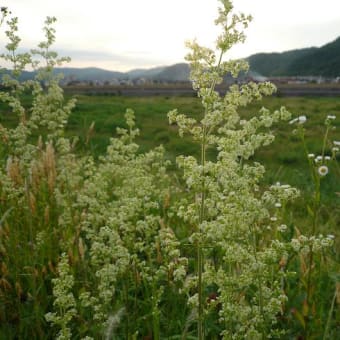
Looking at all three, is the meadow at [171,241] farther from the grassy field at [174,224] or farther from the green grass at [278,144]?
the green grass at [278,144]

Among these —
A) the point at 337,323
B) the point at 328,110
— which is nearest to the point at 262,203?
the point at 337,323

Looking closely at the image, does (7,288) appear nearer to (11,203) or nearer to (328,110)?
(11,203)

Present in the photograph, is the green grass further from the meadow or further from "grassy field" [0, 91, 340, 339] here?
the meadow

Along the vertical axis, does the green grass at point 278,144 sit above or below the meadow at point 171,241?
below

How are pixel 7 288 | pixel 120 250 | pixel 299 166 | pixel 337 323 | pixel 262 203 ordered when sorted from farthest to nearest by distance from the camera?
pixel 299 166 → pixel 7 288 → pixel 337 323 → pixel 120 250 → pixel 262 203

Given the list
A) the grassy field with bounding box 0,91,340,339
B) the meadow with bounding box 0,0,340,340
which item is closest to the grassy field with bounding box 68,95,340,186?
the grassy field with bounding box 0,91,340,339

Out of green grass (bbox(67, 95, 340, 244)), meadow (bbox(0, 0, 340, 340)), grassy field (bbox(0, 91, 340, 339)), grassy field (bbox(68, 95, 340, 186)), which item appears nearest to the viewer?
meadow (bbox(0, 0, 340, 340))

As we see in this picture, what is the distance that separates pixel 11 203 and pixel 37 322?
91.1 inches

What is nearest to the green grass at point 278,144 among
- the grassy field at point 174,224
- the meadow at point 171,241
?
the grassy field at point 174,224

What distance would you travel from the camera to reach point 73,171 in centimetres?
585

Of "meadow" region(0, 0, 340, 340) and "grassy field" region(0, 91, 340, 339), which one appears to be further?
"grassy field" region(0, 91, 340, 339)

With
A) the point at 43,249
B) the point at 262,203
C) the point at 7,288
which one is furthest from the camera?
the point at 43,249

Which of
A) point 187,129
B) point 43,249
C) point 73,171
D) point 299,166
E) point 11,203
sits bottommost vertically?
point 299,166

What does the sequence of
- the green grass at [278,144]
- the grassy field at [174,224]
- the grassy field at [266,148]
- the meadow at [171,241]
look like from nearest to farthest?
the meadow at [171,241] → the grassy field at [174,224] → the green grass at [278,144] → the grassy field at [266,148]
